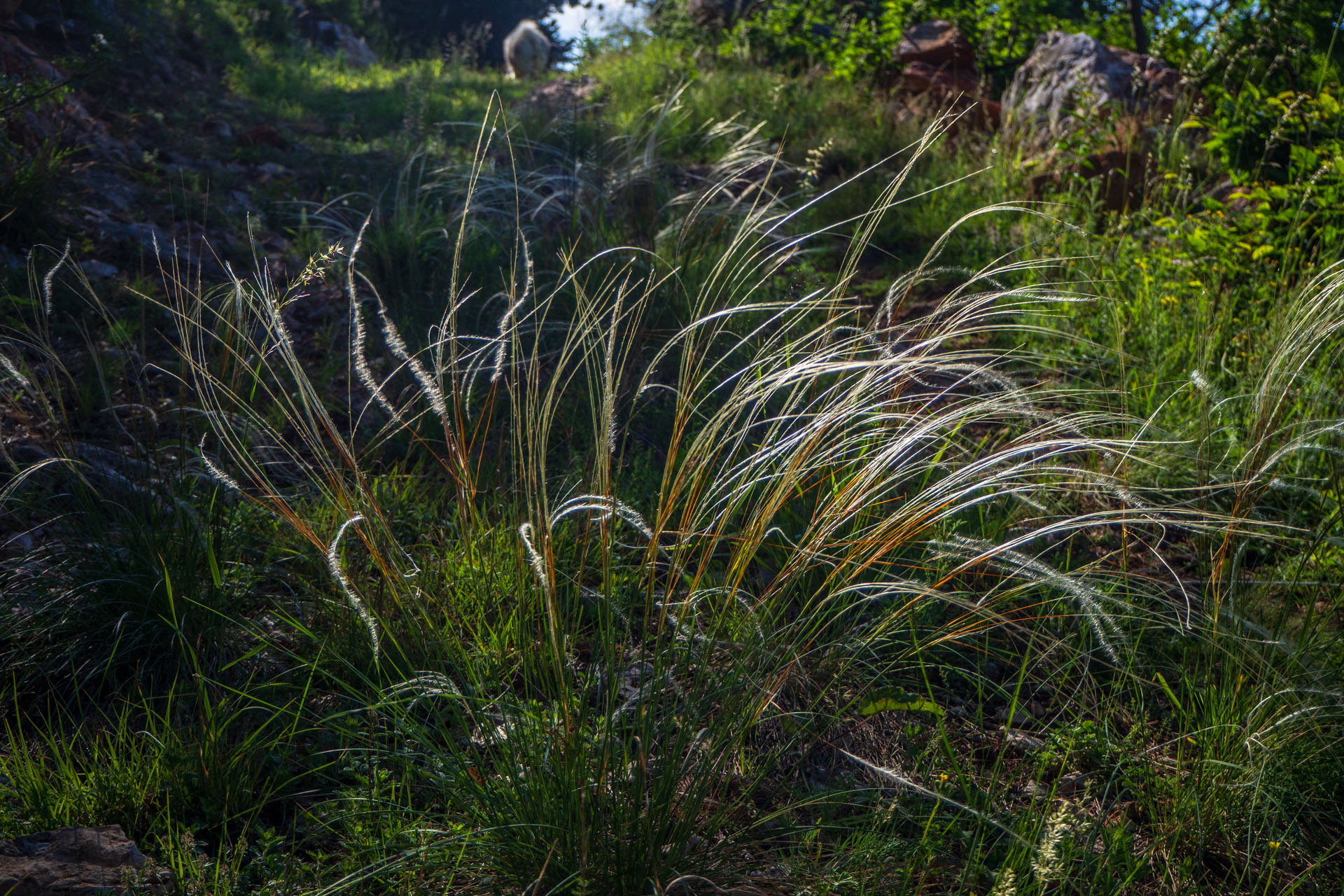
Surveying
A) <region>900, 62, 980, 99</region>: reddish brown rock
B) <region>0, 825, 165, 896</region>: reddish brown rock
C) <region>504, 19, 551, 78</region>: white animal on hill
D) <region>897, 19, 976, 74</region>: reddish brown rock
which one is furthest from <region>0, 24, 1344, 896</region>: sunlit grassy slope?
<region>504, 19, 551, 78</region>: white animal on hill

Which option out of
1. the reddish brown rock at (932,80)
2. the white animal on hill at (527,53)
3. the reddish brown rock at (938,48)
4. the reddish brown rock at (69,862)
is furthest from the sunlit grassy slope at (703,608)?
the white animal on hill at (527,53)

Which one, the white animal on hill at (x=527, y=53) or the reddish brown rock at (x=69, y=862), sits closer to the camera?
the reddish brown rock at (x=69, y=862)

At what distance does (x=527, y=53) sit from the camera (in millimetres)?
11664

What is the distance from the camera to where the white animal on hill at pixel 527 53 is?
1160 centimetres

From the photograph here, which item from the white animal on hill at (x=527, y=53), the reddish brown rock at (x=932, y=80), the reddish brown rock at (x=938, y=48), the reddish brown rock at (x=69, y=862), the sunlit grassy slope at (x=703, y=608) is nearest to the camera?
the reddish brown rock at (x=69, y=862)

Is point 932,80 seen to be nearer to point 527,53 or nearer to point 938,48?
point 938,48

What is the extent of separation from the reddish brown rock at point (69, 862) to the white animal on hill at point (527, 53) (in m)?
11.3

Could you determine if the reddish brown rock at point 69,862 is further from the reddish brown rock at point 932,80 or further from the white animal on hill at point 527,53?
the white animal on hill at point 527,53

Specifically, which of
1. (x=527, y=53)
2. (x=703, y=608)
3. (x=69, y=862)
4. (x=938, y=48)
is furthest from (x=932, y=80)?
(x=527, y=53)

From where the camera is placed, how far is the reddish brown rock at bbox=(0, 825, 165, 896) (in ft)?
4.34

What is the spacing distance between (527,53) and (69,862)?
470 inches

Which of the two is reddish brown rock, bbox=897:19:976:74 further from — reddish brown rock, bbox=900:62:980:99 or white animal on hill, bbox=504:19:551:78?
white animal on hill, bbox=504:19:551:78

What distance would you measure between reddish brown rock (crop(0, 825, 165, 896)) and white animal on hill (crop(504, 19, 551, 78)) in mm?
11277

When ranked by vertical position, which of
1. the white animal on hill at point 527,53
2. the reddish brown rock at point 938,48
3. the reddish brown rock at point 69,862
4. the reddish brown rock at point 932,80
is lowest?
the reddish brown rock at point 69,862
